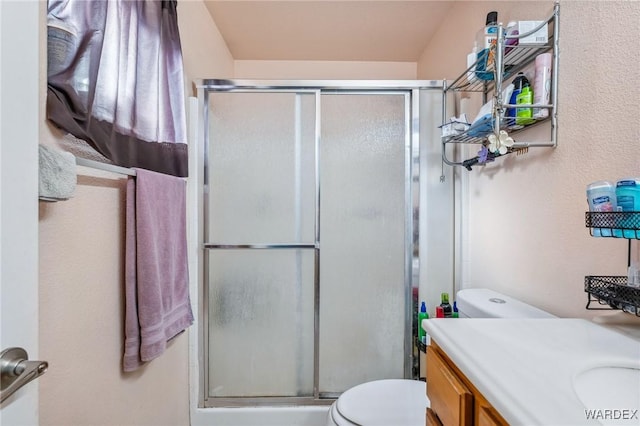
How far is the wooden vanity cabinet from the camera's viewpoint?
53 centimetres

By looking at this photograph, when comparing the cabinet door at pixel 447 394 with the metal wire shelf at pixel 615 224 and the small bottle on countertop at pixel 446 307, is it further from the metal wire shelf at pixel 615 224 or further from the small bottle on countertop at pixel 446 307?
the small bottle on countertop at pixel 446 307

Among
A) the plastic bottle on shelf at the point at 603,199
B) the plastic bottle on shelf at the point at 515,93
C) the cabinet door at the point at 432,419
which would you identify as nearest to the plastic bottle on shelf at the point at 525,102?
the plastic bottle on shelf at the point at 515,93

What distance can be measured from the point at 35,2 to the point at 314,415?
187cm

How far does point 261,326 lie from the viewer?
1721 mm

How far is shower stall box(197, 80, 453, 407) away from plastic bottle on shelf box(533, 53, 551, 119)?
27.3 inches

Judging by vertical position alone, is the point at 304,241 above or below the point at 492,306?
above

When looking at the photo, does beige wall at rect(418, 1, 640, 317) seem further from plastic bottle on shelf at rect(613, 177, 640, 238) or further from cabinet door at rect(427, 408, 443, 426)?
cabinet door at rect(427, 408, 443, 426)

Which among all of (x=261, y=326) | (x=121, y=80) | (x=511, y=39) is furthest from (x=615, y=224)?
(x=261, y=326)

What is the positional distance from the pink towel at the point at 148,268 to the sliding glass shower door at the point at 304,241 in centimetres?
49

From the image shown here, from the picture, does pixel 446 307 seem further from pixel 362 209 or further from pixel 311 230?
pixel 311 230

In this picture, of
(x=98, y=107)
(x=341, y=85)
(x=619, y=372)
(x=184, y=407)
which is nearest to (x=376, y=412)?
(x=619, y=372)

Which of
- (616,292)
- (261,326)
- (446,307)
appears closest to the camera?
(616,292)

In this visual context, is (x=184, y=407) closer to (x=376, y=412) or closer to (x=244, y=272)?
(x=244, y=272)

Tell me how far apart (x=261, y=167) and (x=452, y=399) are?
1.36 m
